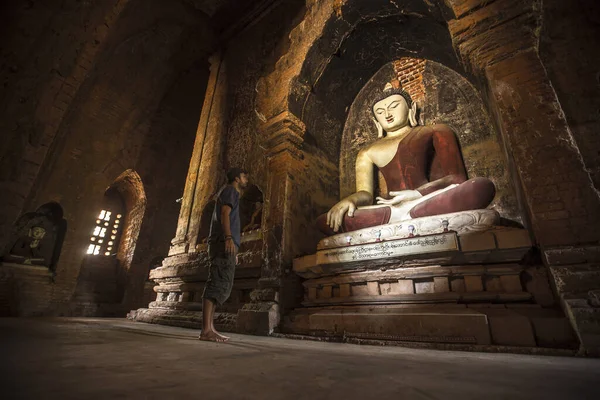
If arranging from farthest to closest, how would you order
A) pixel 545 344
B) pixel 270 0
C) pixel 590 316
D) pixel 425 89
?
pixel 270 0 < pixel 425 89 < pixel 545 344 < pixel 590 316

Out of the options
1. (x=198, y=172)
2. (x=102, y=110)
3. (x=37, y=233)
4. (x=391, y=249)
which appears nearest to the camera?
(x=391, y=249)

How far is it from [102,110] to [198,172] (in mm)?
4395

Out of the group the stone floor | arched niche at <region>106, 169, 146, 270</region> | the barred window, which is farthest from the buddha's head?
the barred window

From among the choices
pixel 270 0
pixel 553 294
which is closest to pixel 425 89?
pixel 553 294

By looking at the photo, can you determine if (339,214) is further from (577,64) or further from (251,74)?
(251,74)

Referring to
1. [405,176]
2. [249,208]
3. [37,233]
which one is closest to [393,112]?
[405,176]

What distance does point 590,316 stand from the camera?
1695mm

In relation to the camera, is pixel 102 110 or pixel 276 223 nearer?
pixel 276 223

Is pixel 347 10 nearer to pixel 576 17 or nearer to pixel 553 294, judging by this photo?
pixel 576 17

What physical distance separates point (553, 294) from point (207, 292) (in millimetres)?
2713

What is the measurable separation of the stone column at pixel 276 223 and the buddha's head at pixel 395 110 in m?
1.23

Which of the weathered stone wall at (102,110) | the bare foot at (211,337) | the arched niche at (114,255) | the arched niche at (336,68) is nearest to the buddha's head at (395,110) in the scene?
the arched niche at (336,68)

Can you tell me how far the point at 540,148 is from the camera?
2186 millimetres

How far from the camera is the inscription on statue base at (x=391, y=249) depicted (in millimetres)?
2451
